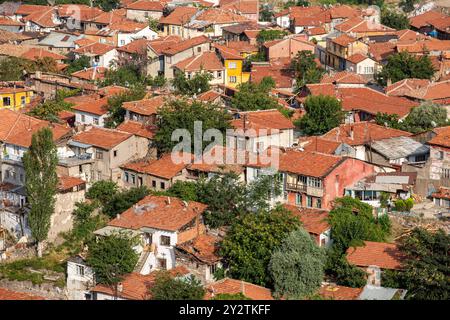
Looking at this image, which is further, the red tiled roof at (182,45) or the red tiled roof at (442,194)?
the red tiled roof at (182,45)

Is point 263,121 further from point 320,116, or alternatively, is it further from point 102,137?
point 102,137

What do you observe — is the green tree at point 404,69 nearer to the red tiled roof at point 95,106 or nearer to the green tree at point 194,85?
the green tree at point 194,85

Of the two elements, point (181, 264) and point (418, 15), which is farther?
point (418, 15)

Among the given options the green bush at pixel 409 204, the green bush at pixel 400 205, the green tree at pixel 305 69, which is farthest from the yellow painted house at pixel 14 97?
the green bush at pixel 409 204

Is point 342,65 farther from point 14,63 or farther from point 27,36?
point 27,36

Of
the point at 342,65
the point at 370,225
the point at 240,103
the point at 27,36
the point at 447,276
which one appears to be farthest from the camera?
the point at 27,36

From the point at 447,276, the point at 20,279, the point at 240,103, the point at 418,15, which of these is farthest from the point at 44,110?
the point at 418,15
